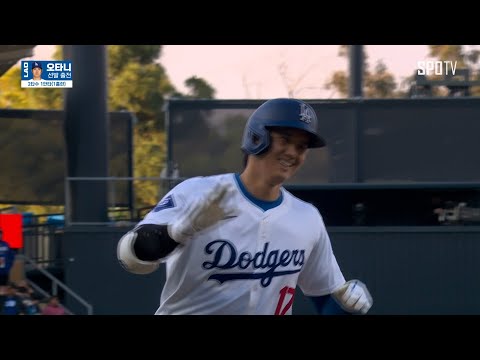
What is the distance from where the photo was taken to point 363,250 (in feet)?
38.9

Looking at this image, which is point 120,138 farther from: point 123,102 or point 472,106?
point 123,102

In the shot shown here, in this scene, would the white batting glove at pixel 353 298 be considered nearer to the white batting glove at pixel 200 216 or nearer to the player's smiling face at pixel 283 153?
the player's smiling face at pixel 283 153

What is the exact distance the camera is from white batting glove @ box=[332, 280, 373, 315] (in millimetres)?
4293

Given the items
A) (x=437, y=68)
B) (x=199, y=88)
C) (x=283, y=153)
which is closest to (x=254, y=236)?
(x=283, y=153)

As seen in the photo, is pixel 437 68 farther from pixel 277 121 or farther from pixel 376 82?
pixel 277 121

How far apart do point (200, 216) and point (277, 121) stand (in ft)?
2.06

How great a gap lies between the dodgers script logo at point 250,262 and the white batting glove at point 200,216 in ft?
1.05

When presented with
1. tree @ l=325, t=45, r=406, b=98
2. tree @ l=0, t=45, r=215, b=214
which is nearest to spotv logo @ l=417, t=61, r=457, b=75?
tree @ l=325, t=45, r=406, b=98

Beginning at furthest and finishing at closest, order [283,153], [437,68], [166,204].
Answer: [437,68] < [283,153] < [166,204]

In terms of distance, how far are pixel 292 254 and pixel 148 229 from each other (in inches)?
32.1

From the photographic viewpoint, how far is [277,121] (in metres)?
4.04

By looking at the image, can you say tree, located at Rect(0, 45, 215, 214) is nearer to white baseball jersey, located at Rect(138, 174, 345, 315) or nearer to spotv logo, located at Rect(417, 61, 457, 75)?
spotv logo, located at Rect(417, 61, 457, 75)
